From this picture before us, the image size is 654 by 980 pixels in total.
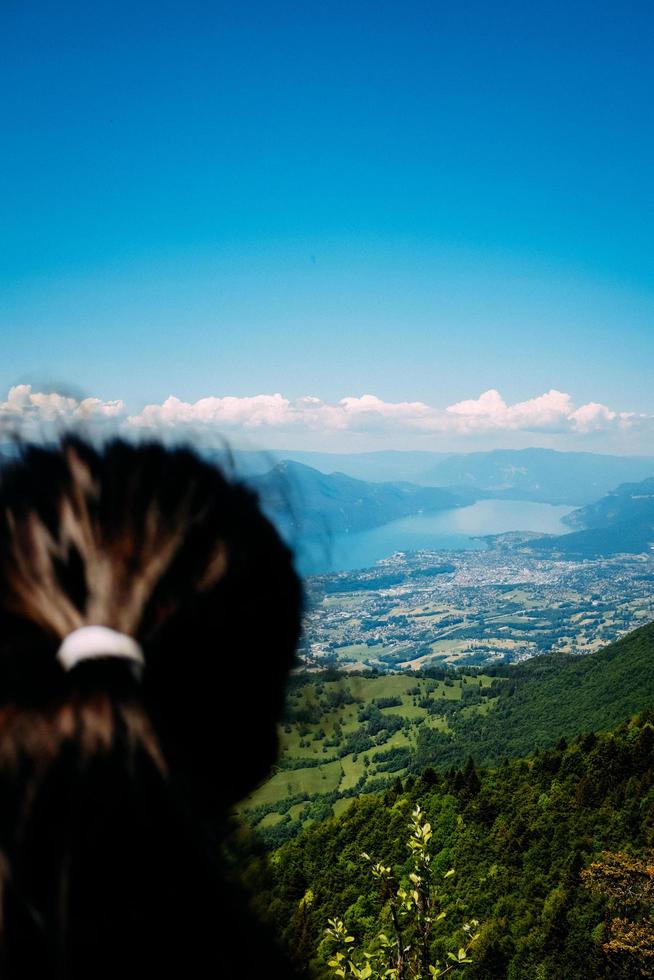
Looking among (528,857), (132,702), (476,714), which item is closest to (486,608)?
(476,714)

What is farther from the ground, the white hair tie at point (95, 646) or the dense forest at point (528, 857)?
the white hair tie at point (95, 646)

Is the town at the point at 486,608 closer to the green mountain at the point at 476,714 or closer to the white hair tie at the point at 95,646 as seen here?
the green mountain at the point at 476,714

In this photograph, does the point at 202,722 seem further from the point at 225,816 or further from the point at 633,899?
the point at 633,899

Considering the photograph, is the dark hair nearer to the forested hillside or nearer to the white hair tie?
the white hair tie

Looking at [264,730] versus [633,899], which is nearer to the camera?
[264,730]

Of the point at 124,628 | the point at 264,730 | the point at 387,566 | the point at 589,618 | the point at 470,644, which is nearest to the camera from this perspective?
the point at 124,628

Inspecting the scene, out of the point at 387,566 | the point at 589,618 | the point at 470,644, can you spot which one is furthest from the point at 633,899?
the point at 387,566

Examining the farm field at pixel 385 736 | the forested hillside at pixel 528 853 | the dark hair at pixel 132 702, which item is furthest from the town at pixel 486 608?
the dark hair at pixel 132 702
